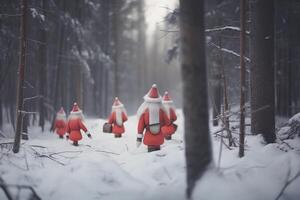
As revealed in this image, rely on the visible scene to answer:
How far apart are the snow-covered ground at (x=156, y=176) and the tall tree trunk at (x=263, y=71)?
62 centimetres

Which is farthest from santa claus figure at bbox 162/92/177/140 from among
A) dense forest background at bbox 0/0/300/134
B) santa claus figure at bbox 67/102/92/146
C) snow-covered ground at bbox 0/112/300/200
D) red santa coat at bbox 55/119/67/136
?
red santa coat at bbox 55/119/67/136

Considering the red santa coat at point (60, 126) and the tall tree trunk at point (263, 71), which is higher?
the tall tree trunk at point (263, 71)

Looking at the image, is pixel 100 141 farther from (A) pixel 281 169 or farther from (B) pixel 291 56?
(B) pixel 291 56

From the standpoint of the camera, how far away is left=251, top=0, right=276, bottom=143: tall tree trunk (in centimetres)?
677

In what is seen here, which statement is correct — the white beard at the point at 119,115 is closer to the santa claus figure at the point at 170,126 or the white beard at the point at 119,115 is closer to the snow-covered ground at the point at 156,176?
the santa claus figure at the point at 170,126

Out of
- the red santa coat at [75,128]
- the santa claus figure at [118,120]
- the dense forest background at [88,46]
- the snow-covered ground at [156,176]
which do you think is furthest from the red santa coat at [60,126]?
the snow-covered ground at [156,176]

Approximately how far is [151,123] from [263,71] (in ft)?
10.5

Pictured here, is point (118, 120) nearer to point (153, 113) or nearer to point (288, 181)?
point (153, 113)

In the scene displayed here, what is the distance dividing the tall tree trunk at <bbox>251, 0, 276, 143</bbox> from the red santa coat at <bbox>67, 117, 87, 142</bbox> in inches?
240

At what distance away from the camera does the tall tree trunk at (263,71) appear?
6770 millimetres

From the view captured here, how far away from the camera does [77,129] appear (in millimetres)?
10508

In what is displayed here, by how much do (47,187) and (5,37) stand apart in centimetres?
1046

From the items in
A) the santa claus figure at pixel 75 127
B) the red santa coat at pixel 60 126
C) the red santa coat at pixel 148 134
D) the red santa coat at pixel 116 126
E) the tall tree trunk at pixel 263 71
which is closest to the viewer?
the tall tree trunk at pixel 263 71

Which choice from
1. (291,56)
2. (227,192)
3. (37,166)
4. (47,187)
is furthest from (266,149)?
(291,56)
